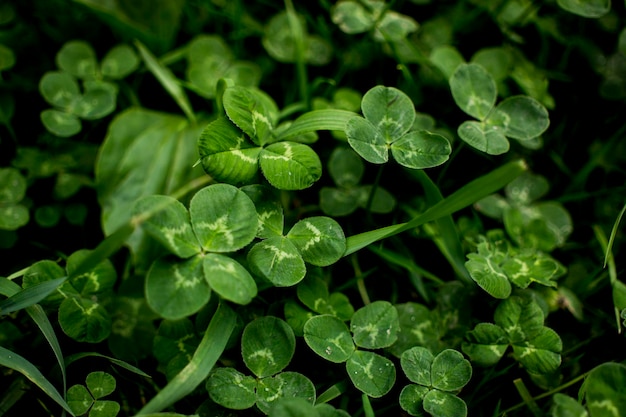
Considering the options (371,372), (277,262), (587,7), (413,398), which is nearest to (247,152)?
(277,262)

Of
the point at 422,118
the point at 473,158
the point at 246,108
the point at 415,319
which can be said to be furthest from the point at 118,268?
the point at 473,158

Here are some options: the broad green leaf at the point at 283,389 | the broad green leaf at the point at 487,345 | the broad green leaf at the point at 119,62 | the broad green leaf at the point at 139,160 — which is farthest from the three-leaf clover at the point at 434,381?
the broad green leaf at the point at 119,62

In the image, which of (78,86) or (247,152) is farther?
(78,86)

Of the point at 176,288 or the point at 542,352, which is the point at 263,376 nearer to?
the point at 176,288

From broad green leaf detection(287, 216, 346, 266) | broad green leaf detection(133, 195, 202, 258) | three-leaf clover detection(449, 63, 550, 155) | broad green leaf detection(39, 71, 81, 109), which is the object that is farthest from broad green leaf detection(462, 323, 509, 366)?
broad green leaf detection(39, 71, 81, 109)

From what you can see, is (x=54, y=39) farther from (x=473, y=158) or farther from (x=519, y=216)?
(x=519, y=216)

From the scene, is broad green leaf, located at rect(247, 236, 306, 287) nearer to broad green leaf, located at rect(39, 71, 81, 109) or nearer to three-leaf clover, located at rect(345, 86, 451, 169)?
three-leaf clover, located at rect(345, 86, 451, 169)

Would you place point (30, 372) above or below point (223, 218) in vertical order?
below

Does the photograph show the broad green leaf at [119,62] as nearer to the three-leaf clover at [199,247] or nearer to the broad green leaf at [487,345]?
the three-leaf clover at [199,247]
